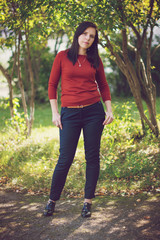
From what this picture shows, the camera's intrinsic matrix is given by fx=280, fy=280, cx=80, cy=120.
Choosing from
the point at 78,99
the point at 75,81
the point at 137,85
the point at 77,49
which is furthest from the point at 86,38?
the point at 137,85

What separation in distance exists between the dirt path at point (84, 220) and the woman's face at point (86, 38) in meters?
1.77

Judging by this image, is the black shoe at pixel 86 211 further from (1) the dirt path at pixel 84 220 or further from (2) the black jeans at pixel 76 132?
(2) the black jeans at pixel 76 132

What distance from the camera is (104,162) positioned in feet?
14.9

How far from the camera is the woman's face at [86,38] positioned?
2795 mm

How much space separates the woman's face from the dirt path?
1.77m

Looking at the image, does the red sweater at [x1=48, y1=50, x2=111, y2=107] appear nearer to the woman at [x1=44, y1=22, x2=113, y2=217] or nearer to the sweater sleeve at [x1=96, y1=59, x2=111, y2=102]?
the woman at [x1=44, y1=22, x2=113, y2=217]

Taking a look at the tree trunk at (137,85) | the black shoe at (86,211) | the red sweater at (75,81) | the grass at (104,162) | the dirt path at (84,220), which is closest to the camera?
the dirt path at (84,220)

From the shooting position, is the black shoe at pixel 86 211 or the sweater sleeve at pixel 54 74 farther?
the black shoe at pixel 86 211

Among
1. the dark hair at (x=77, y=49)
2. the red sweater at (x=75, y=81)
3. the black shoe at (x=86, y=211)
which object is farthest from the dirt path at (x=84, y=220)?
the dark hair at (x=77, y=49)

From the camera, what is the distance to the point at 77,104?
108 inches

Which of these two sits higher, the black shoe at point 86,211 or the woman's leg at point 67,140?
the woman's leg at point 67,140

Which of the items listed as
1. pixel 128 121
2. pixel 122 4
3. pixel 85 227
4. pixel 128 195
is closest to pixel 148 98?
pixel 128 121

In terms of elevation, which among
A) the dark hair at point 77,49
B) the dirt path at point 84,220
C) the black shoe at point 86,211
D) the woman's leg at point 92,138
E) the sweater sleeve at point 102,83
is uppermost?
the dark hair at point 77,49

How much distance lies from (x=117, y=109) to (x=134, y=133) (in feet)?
1.83
